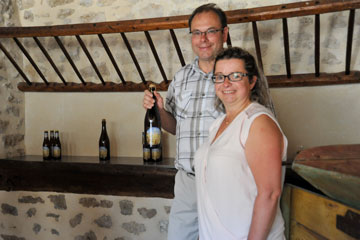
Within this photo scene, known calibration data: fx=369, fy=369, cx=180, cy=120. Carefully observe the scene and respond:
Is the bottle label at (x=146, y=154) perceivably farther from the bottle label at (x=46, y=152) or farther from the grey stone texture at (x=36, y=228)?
the grey stone texture at (x=36, y=228)

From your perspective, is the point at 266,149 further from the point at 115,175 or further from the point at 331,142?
the point at 115,175

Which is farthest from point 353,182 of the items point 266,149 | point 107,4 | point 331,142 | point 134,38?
point 107,4

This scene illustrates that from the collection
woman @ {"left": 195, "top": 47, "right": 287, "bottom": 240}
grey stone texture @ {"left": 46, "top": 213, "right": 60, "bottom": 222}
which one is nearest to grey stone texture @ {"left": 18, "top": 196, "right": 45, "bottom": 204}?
grey stone texture @ {"left": 46, "top": 213, "right": 60, "bottom": 222}

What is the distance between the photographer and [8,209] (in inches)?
107

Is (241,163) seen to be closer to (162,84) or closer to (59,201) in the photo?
(162,84)

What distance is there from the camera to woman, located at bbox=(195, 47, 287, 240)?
40.4 inches

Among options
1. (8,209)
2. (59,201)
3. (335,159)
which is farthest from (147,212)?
(335,159)

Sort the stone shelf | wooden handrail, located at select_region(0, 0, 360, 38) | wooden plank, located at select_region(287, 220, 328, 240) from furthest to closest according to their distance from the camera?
the stone shelf < wooden handrail, located at select_region(0, 0, 360, 38) < wooden plank, located at select_region(287, 220, 328, 240)

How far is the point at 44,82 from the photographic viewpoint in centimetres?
284

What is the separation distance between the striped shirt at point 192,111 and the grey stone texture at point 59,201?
1.37 meters

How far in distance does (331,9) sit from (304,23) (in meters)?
0.46

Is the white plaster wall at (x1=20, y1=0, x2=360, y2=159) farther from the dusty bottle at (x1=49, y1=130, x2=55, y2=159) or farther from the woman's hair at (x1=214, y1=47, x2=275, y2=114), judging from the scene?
the woman's hair at (x1=214, y1=47, x2=275, y2=114)

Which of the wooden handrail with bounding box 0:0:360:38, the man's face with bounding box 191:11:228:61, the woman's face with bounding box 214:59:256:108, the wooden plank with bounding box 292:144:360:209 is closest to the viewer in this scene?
the wooden plank with bounding box 292:144:360:209

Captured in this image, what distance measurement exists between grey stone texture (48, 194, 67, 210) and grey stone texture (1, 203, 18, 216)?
0.32 metres
